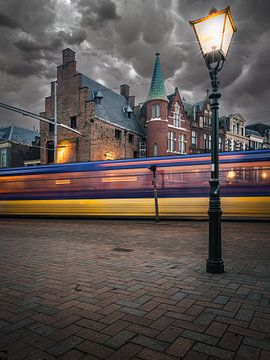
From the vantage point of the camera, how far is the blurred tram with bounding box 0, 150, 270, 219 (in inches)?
433

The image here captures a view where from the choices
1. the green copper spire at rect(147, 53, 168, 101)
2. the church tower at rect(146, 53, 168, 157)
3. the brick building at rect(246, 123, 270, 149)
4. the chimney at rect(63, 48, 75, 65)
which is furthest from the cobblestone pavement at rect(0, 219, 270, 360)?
the brick building at rect(246, 123, 270, 149)

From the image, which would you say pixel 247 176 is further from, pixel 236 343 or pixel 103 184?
pixel 236 343

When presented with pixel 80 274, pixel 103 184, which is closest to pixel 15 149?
pixel 103 184

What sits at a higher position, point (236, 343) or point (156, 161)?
point (156, 161)

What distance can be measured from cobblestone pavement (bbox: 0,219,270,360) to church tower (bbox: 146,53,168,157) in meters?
28.0

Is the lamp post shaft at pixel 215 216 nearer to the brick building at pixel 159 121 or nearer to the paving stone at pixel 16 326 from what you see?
the paving stone at pixel 16 326

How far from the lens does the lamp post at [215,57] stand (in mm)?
4219

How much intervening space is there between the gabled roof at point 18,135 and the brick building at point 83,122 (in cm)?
854

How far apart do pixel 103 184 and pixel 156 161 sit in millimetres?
2934

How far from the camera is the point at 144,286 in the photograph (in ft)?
12.0

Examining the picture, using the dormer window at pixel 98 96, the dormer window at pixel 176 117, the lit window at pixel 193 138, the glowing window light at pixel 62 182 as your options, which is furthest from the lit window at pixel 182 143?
the glowing window light at pixel 62 182

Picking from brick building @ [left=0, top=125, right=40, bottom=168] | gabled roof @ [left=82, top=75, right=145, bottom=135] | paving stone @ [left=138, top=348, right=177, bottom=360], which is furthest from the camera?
brick building @ [left=0, top=125, right=40, bottom=168]

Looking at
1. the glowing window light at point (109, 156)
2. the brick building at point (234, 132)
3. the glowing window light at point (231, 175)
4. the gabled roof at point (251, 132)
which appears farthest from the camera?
the gabled roof at point (251, 132)

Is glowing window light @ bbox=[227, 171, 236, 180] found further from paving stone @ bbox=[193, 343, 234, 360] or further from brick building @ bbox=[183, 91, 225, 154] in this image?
brick building @ bbox=[183, 91, 225, 154]
